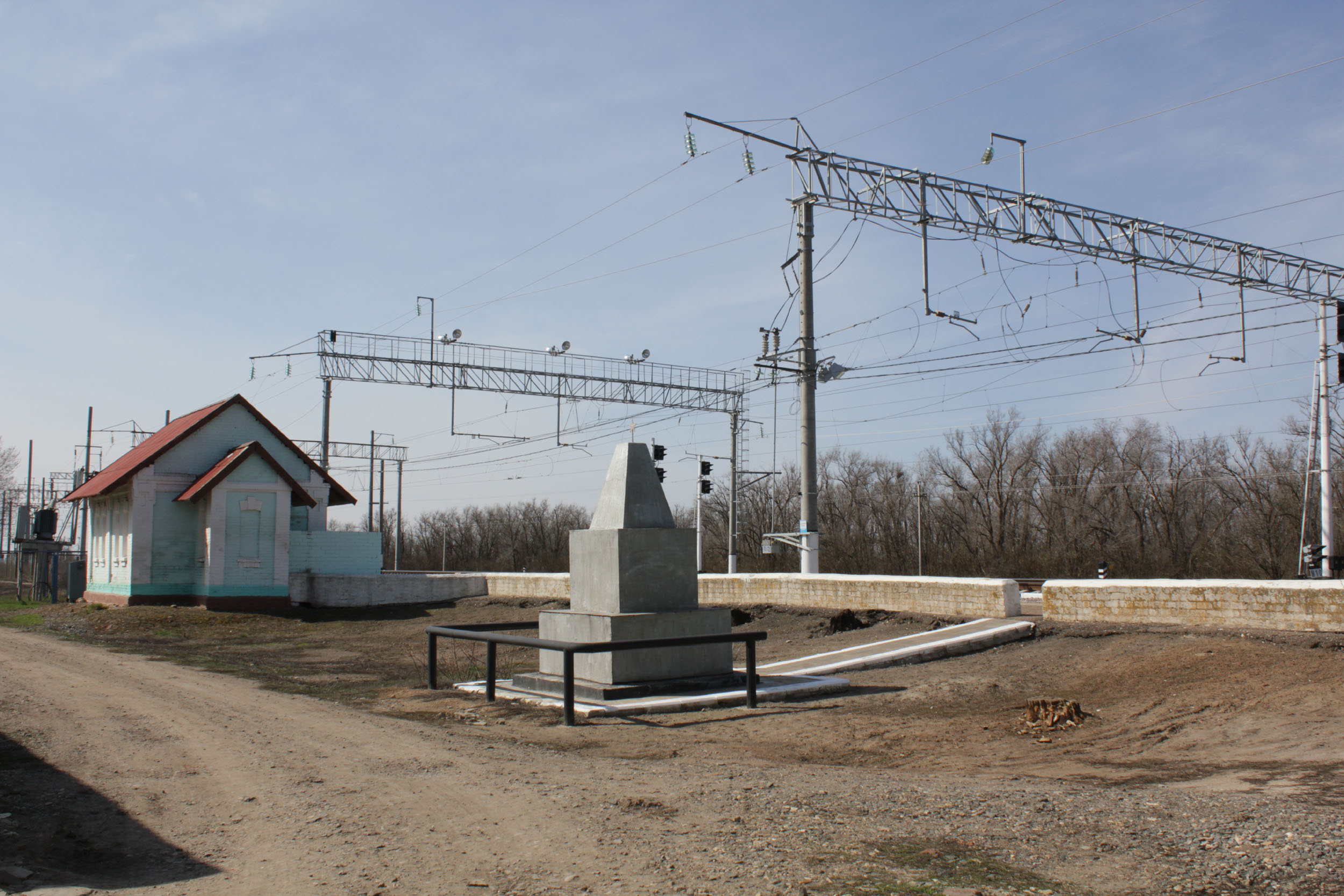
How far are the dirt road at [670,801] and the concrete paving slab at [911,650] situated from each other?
264cm

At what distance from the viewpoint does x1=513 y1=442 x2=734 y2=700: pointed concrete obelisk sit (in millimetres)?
11086

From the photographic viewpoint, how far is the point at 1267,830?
522 cm

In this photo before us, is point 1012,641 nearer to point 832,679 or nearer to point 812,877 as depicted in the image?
point 832,679

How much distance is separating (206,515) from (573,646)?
25.2 m

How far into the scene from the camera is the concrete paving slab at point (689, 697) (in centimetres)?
1012

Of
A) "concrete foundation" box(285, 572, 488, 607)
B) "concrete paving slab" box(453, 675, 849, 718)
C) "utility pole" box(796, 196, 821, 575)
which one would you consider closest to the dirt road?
"concrete paving slab" box(453, 675, 849, 718)

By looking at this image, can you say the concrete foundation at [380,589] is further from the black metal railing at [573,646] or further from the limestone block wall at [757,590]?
the black metal railing at [573,646]

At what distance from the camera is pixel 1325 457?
69.0 ft

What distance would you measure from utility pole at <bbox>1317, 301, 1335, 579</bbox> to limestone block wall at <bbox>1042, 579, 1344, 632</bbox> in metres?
9.10

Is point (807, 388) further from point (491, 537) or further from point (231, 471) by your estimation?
point (491, 537)

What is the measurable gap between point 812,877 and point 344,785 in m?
3.50

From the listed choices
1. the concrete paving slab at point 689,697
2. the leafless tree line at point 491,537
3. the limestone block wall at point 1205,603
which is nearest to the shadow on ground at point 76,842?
the concrete paving slab at point 689,697

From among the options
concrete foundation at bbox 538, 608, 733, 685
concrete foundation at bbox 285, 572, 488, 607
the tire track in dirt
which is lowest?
concrete foundation at bbox 285, 572, 488, 607

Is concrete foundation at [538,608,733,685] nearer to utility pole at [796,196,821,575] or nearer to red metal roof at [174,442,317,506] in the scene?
utility pole at [796,196,821,575]
